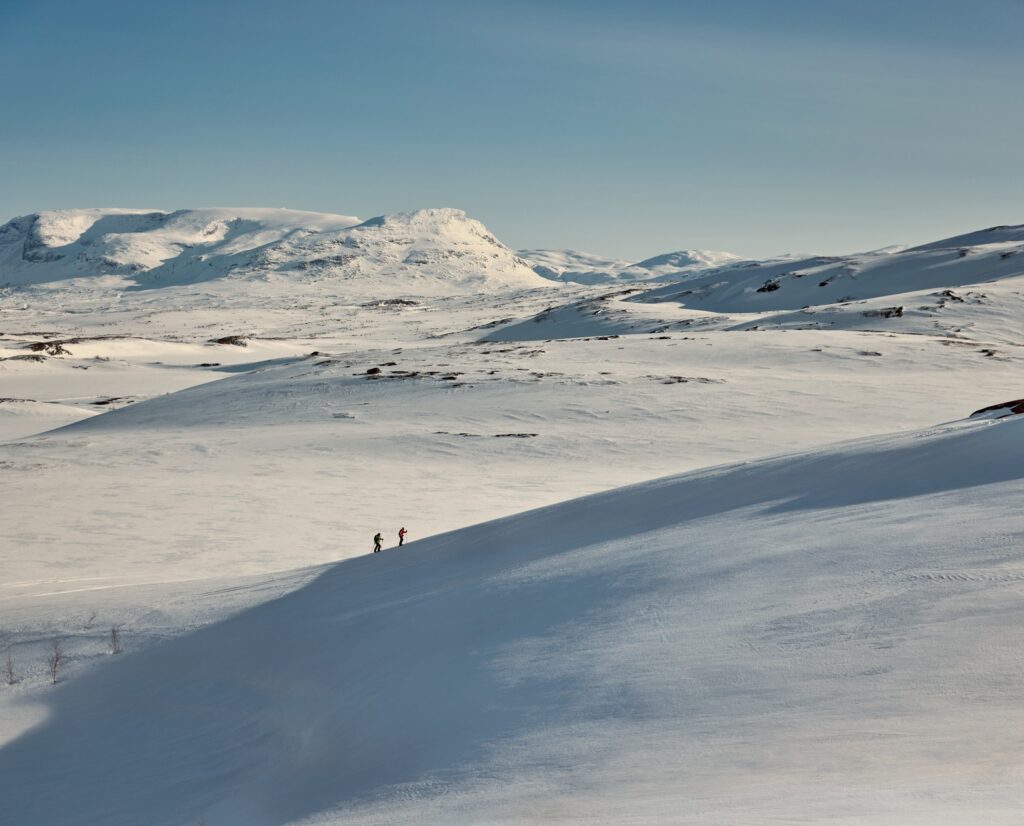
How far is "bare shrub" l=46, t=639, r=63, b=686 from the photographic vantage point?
10.9 metres

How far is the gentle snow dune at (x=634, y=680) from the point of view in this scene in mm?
5207

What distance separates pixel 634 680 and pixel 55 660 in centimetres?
820

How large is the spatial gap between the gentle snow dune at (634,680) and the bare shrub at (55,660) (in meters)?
0.58

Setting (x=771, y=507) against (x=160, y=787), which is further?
(x=771, y=507)

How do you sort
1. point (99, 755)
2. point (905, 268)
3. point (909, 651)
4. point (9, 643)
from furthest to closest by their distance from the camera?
point (905, 268)
point (9, 643)
point (99, 755)
point (909, 651)

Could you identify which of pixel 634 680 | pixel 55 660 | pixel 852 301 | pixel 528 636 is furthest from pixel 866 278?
pixel 634 680

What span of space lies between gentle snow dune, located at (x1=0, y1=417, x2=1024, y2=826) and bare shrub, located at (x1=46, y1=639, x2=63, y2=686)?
22.8 inches

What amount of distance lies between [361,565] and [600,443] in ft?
49.9

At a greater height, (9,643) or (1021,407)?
(1021,407)

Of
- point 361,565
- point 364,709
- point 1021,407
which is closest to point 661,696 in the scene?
point 364,709

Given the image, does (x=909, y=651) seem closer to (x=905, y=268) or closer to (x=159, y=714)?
(x=159, y=714)

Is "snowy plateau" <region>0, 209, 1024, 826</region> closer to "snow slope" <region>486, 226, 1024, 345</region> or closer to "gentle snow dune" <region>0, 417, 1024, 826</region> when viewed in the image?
"gentle snow dune" <region>0, 417, 1024, 826</region>

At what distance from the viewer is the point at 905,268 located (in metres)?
68.1

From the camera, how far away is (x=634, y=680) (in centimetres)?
672
